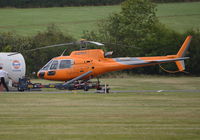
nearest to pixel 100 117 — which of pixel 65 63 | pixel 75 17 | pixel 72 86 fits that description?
pixel 72 86

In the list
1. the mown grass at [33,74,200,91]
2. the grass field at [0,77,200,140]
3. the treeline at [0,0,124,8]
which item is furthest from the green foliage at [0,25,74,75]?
the treeline at [0,0,124,8]

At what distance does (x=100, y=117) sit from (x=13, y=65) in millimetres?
15096

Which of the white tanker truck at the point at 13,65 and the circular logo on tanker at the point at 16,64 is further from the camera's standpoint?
the circular logo on tanker at the point at 16,64

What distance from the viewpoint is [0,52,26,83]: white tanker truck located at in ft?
106

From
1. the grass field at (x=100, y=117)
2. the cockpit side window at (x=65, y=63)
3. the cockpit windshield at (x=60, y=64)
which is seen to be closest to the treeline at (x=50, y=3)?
the cockpit windshield at (x=60, y=64)

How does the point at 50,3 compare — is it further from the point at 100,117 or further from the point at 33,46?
the point at 100,117

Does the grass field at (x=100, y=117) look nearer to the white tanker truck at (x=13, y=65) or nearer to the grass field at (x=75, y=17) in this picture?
the white tanker truck at (x=13, y=65)

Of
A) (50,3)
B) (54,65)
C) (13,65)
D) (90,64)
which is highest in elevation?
(90,64)

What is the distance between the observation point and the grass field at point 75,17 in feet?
232

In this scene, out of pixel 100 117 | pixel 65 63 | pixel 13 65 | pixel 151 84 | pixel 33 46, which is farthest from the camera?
pixel 33 46

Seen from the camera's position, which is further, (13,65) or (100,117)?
(13,65)

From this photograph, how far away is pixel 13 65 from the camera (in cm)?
3266

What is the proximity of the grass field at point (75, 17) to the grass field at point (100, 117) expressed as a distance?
41.7 metres

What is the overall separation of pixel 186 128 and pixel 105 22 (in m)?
48.7
